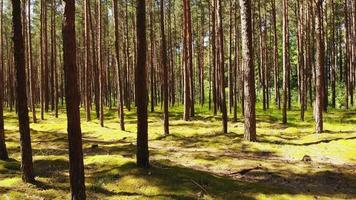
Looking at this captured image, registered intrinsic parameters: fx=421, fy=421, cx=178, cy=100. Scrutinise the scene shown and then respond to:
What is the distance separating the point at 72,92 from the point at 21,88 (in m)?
3.81

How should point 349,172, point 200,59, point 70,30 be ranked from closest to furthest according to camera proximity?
point 70,30 → point 349,172 → point 200,59

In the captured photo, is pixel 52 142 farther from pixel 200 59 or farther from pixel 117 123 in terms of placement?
pixel 200 59

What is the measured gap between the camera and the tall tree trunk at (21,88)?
14.4 meters

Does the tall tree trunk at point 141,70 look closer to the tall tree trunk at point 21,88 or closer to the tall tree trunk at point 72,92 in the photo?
the tall tree trunk at point 72,92

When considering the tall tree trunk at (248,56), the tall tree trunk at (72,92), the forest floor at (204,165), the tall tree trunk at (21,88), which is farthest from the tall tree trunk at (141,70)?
the tall tree trunk at (248,56)

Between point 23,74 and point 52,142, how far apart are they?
1320 cm

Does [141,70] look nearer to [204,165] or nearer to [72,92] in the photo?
[72,92]

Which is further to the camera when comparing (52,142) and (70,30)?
(52,142)

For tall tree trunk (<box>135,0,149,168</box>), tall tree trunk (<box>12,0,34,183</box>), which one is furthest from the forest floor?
tall tree trunk (<box>135,0,149,168</box>)

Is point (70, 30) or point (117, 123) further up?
point (70, 30)

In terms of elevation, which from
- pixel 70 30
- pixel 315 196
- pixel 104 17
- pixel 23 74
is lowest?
pixel 315 196

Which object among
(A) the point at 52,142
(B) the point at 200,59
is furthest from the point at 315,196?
(B) the point at 200,59

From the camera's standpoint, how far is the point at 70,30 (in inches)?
455

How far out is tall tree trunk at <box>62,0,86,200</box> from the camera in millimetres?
11531
